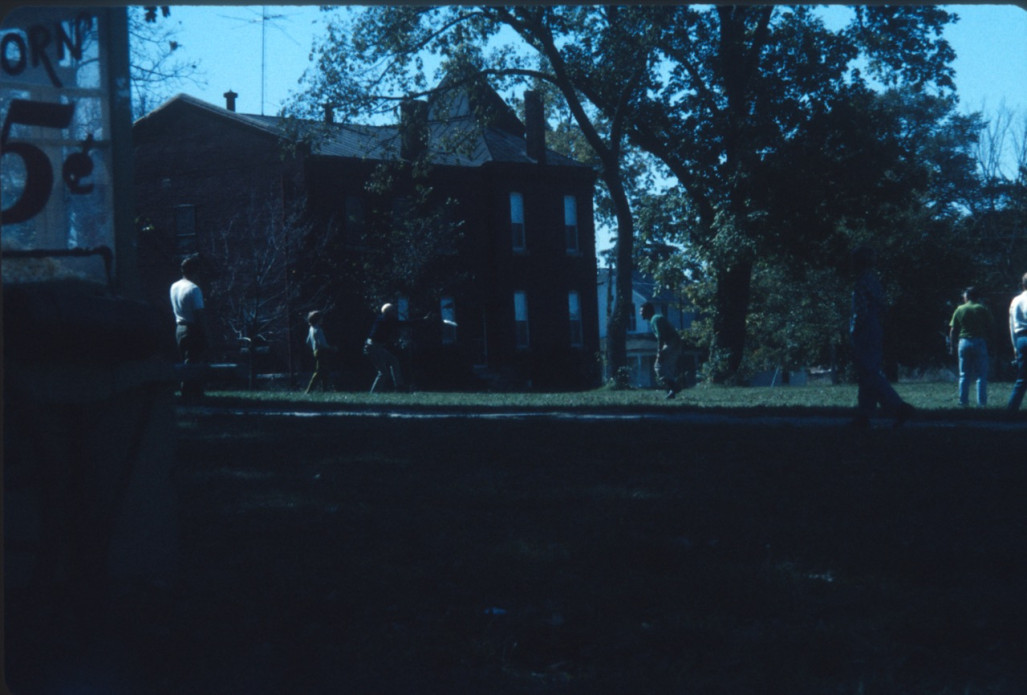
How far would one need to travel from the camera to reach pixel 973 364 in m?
15.5

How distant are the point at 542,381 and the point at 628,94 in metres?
12.2

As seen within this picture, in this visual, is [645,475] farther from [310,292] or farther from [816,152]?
[310,292]

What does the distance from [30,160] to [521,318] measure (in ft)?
116

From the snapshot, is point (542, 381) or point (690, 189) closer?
point (690, 189)

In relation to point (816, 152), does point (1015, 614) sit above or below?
below

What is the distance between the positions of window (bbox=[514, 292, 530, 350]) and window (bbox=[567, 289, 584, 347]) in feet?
6.26

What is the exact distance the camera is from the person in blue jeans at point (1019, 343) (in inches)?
524

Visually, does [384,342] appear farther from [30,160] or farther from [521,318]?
[521,318]

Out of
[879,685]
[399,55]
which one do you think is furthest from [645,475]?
[399,55]

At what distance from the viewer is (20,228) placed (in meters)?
3.63

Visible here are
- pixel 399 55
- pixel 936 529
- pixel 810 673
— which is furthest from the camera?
pixel 399 55

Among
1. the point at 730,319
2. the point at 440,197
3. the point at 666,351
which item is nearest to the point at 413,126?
the point at 440,197

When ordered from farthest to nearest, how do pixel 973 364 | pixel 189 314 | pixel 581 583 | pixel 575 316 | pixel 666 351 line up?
pixel 575 316 → pixel 666 351 → pixel 973 364 → pixel 189 314 → pixel 581 583

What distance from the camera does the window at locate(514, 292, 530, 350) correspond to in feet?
127
